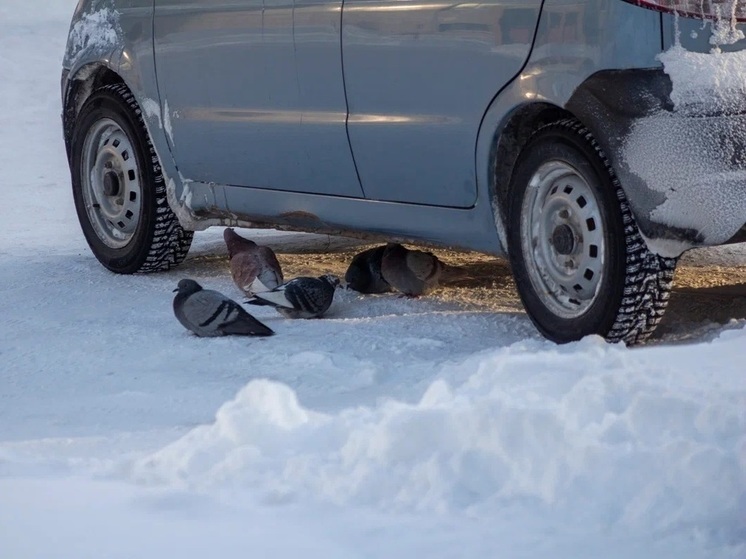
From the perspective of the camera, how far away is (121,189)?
6660 mm

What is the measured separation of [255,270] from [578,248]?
1.76 meters

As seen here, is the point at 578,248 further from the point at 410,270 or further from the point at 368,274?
the point at 368,274

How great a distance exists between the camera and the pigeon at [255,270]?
587 cm

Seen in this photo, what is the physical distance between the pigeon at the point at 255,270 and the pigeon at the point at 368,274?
0.30 metres

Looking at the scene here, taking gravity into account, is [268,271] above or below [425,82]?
below

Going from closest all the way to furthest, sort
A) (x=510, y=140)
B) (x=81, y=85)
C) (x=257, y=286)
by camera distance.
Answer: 1. (x=510, y=140)
2. (x=257, y=286)
3. (x=81, y=85)

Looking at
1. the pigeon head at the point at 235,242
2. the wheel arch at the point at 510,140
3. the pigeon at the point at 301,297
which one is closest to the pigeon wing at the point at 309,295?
the pigeon at the point at 301,297

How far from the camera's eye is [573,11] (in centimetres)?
429

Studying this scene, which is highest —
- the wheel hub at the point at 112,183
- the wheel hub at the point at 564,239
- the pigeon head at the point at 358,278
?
the wheel hub at the point at 564,239

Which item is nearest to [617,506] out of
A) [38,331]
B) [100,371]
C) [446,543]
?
[446,543]

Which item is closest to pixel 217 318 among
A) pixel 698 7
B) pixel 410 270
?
pixel 410 270

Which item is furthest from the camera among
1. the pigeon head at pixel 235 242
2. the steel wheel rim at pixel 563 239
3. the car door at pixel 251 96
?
the pigeon head at pixel 235 242

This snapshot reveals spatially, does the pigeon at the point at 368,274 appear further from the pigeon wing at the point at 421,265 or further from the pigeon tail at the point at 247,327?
the pigeon tail at the point at 247,327

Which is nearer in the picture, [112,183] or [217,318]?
[217,318]
